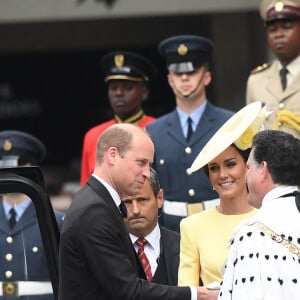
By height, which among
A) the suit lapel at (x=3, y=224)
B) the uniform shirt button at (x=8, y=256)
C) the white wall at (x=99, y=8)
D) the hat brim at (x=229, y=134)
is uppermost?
the white wall at (x=99, y=8)

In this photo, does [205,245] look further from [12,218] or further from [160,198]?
[12,218]

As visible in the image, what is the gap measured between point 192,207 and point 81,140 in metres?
7.68

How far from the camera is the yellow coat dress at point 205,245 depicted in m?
7.08

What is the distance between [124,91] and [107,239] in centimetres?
328

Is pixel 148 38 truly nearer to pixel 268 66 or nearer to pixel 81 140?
pixel 81 140

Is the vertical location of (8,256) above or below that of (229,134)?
below

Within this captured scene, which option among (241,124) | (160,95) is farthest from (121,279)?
(160,95)

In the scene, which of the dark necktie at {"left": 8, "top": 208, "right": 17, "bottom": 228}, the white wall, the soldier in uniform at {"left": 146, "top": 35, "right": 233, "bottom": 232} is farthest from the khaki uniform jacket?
the white wall

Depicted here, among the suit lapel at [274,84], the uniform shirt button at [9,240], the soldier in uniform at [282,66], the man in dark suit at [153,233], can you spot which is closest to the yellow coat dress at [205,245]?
the man in dark suit at [153,233]

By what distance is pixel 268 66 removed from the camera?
894 cm

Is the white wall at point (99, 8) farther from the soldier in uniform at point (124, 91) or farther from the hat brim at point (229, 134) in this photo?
the hat brim at point (229, 134)

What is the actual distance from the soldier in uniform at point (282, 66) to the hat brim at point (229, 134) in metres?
1.12

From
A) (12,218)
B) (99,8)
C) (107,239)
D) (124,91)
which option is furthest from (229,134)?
(99,8)

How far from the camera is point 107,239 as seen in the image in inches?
248
